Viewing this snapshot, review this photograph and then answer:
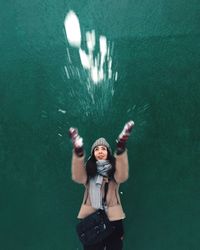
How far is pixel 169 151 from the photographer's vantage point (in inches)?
171

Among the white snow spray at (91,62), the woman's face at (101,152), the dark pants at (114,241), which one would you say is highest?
the white snow spray at (91,62)

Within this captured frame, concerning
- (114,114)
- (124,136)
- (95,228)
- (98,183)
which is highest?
(114,114)

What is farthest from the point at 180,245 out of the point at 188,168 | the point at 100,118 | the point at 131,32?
the point at 131,32

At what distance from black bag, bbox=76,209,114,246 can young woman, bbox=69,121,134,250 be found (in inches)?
2.6

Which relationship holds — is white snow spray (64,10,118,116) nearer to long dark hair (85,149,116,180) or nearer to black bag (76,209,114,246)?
long dark hair (85,149,116,180)

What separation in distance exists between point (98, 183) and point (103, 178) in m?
0.07

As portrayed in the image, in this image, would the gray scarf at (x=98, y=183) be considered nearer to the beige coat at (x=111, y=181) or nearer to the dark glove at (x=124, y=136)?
the beige coat at (x=111, y=181)

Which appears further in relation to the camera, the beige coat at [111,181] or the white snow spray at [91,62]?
the white snow spray at [91,62]

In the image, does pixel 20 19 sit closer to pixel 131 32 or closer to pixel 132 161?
pixel 131 32

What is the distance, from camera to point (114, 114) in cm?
433

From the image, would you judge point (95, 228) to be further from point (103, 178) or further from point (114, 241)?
point (103, 178)

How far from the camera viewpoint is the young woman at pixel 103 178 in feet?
12.1

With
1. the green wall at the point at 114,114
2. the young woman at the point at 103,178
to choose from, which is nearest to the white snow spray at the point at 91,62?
the green wall at the point at 114,114

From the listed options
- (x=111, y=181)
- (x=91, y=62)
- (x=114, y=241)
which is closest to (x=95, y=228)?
(x=114, y=241)
